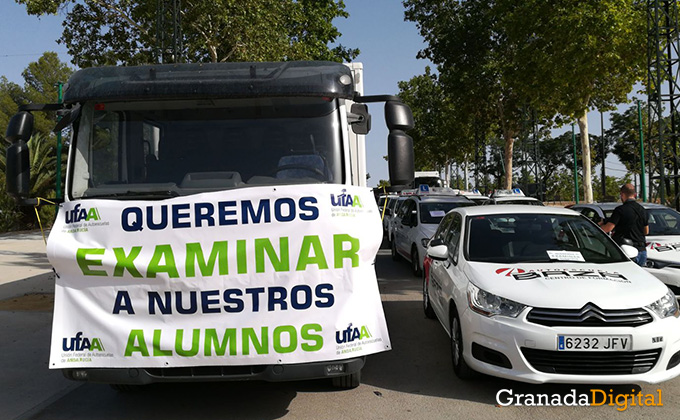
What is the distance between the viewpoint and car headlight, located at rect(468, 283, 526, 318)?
4777 mm

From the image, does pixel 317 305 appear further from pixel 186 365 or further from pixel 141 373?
pixel 141 373

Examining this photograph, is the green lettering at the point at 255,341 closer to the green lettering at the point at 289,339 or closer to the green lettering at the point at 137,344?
the green lettering at the point at 289,339

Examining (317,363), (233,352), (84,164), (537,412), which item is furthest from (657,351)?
(84,164)

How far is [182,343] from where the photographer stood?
4195 mm

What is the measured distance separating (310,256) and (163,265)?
1013 millimetres

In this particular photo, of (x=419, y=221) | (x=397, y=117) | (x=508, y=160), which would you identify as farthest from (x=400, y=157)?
(x=508, y=160)

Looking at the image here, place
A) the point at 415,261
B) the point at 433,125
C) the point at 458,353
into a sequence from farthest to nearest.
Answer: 1. the point at 433,125
2. the point at 415,261
3. the point at 458,353

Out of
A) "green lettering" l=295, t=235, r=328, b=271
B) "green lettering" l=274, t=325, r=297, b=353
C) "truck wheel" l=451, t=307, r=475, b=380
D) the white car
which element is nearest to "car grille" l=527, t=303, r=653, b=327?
the white car

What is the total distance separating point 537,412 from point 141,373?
2.97 m

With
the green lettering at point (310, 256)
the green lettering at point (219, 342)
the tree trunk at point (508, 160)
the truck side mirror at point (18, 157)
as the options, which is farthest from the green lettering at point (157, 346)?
the tree trunk at point (508, 160)

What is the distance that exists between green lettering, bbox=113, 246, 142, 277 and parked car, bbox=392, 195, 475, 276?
783 centimetres

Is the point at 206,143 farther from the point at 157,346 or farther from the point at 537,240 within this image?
the point at 537,240

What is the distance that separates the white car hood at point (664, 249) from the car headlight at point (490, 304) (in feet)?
14.4

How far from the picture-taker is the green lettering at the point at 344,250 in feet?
13.9
